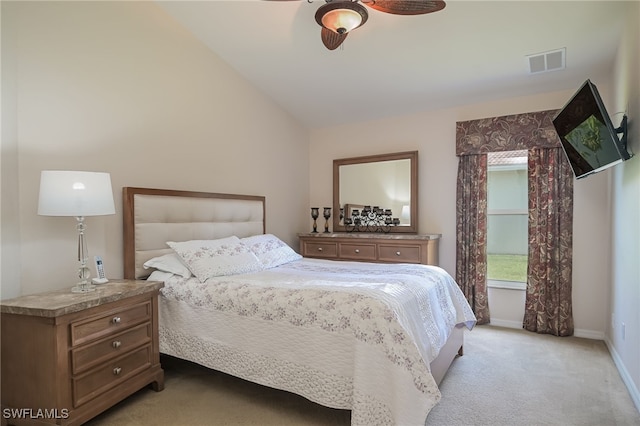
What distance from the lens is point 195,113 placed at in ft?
10.7

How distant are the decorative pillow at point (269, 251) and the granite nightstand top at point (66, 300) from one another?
1.01 metres

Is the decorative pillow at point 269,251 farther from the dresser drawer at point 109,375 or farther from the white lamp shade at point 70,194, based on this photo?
the white lamp shade at point 70,194

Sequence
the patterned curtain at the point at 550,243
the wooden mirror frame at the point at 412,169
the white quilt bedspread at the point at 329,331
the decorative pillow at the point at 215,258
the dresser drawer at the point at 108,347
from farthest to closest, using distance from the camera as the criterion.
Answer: the wooden mirror frame at the point at 412,169, the patterned curtain at the point at 550,243, the decorative pillow at the point at 215,258, the dresser drawer at the point at 108,347, the white quilt bedspread at the point at 329,331

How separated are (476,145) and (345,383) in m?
3.00

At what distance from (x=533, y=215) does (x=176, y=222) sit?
3.54 metres

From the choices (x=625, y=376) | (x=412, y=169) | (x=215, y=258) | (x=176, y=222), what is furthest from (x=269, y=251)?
(x=625, y=376)

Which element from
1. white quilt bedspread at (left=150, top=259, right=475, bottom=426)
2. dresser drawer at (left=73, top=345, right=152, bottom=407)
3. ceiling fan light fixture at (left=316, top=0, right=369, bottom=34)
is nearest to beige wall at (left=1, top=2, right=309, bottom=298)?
dresser drawer at (left=73, top=345, right=152, bottom=407)

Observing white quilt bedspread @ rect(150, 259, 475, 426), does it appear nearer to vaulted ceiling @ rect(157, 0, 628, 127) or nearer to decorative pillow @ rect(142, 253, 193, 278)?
decorative pillow @ rect(142, 253, 193, 278)

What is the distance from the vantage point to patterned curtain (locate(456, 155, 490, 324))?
3744 millimetres

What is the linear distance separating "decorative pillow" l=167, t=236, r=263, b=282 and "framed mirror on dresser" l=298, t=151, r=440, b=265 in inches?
55.3

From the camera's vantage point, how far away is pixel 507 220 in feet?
12.5

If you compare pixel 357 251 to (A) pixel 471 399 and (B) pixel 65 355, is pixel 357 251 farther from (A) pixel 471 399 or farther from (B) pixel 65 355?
(B) pixel 65 355

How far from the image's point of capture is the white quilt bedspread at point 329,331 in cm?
172

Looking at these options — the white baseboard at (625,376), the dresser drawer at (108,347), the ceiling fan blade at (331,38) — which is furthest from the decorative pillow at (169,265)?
the white baseboard at (625,376)
